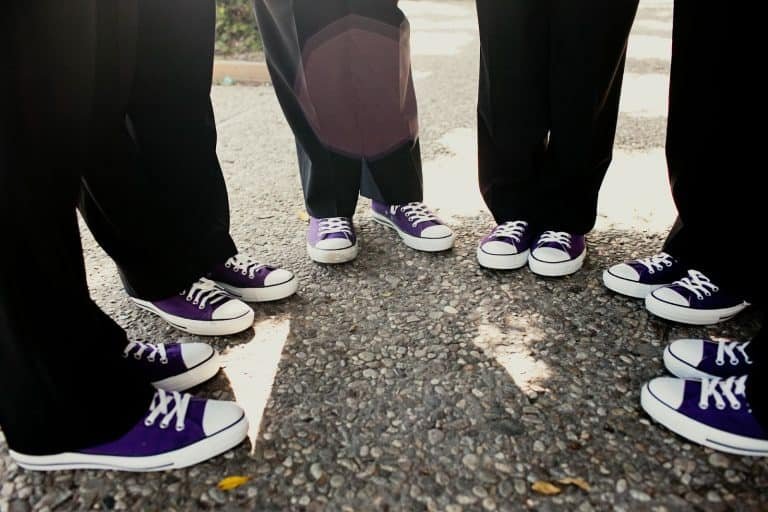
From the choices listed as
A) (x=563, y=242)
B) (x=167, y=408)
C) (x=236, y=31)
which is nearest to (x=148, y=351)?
(x=167, y=408)

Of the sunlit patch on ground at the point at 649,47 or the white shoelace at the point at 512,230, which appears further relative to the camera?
the sunlit patch on ground at the point at 649,47

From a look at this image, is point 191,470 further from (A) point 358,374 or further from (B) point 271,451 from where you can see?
(A) point 358,374

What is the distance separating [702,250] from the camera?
160 cm

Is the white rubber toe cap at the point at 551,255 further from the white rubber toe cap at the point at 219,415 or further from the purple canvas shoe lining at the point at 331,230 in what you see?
the white rubber toe cap at the point at 219,415

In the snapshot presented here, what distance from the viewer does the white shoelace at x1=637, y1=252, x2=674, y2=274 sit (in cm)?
180

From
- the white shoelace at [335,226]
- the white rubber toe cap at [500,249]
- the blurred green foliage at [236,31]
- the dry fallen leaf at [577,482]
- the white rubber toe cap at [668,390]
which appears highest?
the blurred green foliage at [236,31]

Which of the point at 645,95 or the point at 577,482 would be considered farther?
the point at 645,95

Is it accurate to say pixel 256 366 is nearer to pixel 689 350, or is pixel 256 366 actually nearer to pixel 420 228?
pixel 420 228

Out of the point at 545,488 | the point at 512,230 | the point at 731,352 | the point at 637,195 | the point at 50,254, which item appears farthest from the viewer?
the point at 637,195

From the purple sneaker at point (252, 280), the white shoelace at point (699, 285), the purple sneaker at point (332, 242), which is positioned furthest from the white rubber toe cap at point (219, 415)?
Answer: the white shoelace at point (699, 285)

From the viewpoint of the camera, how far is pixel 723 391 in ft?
4.17

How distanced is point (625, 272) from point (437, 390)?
0.77 meters

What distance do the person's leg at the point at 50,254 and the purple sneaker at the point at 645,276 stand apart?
1.40 m

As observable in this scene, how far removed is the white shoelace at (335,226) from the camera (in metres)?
2.11
